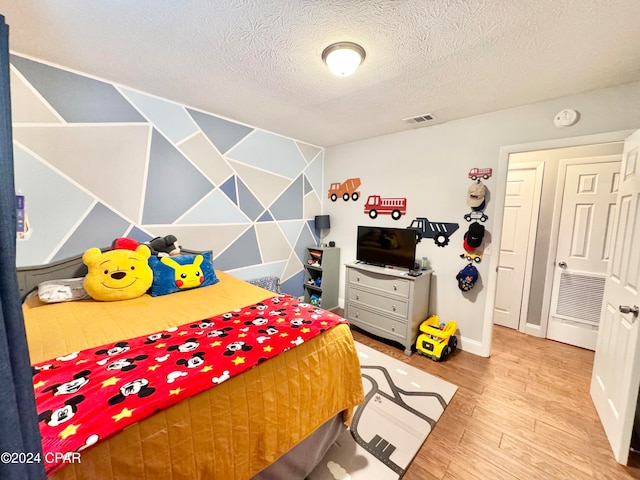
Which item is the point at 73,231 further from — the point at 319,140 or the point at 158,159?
the point at 319,140

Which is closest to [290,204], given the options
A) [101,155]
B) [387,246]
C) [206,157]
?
[206,157]

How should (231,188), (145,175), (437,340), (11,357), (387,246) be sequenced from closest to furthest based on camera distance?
(11,357) → (145,175) → (437,340) → (231,188) → (387,246)

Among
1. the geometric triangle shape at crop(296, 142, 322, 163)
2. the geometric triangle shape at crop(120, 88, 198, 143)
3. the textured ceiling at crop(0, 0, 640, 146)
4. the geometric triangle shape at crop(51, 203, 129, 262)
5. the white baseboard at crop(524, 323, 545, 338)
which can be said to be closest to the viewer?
the textured ceiling at crop(0, 0, 640, 146)

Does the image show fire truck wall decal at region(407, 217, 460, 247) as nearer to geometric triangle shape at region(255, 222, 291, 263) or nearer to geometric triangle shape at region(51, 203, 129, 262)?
geometric triangle shape at region(255, 222, 291, 263)

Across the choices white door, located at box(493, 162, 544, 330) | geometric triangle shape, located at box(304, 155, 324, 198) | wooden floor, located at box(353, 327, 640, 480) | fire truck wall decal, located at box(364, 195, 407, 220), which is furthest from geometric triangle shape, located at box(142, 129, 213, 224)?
white door, located at box(493, 162, 544, 330)

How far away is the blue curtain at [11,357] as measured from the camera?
0.48 metres

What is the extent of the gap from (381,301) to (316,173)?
6.86 ft

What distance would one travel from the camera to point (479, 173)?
8.29 feet

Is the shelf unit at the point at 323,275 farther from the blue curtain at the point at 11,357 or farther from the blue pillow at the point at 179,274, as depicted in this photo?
the blue curtain at the point at 11,357

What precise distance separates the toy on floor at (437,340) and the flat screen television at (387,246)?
657mm

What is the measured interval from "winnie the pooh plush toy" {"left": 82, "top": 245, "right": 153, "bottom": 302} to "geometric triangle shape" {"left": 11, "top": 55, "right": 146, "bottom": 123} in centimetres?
107

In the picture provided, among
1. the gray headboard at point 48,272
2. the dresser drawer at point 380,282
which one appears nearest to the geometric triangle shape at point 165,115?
the gray headboard at point 48,272

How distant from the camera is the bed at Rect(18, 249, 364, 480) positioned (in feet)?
2.66

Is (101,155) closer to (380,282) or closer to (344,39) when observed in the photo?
(344,39)
